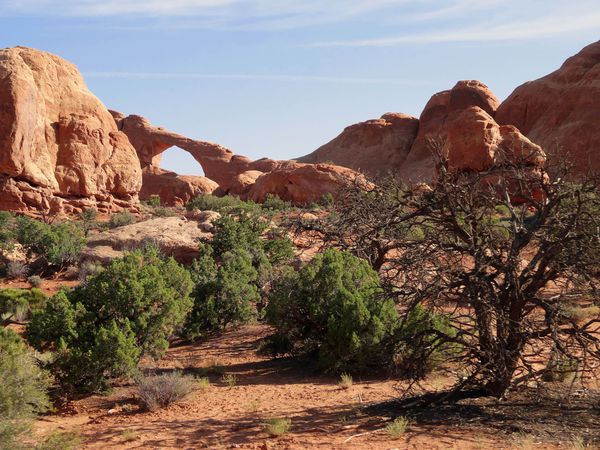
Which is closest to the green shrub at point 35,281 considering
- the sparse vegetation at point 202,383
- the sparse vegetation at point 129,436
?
the sparse vegetation at point 202,383

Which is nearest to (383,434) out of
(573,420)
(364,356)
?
(573,420)

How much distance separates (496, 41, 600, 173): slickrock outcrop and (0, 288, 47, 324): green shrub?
1259 inches

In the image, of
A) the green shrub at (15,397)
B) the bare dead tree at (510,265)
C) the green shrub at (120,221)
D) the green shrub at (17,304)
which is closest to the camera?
the green shrub at (15,397)

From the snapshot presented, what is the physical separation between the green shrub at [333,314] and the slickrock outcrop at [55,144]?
2213 cm

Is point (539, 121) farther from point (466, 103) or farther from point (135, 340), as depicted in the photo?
point (135, 340)

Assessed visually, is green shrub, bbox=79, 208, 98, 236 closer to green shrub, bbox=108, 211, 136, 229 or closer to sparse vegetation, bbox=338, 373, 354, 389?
green shrub, bbox=108, 211, 136, 229

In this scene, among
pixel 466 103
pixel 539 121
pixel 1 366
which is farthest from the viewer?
pixel 466 103

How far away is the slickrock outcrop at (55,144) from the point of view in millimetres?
28953

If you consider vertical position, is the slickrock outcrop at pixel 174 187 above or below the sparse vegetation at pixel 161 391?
above

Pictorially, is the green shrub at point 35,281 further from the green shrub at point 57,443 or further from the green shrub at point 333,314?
the green shrub at point 57,443

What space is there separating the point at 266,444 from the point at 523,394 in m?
3.22

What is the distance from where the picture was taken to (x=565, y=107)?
1670 inches

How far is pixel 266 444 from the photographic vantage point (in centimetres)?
618

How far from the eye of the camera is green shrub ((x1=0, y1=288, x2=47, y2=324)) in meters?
14.3
